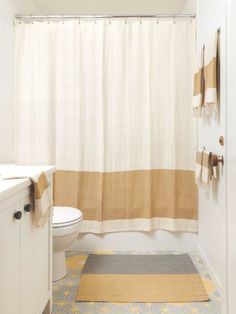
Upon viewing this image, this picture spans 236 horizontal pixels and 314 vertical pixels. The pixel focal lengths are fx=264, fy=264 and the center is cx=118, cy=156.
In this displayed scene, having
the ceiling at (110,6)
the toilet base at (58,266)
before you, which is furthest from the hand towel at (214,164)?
the ceiling at (110,6)

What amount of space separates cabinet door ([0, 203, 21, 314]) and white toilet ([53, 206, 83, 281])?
0.76m

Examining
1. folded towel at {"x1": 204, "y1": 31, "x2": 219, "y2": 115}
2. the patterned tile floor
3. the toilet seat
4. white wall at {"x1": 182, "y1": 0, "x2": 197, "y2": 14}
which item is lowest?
the patterned tile floor

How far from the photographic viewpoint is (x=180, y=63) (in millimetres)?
2359

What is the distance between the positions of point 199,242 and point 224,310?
39.9 inches

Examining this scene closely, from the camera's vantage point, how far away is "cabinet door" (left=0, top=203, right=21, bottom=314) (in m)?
0.94

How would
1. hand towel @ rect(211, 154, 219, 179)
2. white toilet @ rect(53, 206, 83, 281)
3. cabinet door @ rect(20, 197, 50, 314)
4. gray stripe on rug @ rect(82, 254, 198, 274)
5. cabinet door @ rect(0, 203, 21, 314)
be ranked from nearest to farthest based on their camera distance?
1. cabinet door @ rect(0, 203, 21, 314)
2. cabinet door @ rect(20, 197, 50, 314)
3. hand towel @ rect(211, 154, 219, 179)
4. white toilet @ rect(53, 206, 83, 281)
5. gray stripe on rug @ rect(82, 254, 198, 274)

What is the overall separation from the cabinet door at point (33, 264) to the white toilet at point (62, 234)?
354 mm

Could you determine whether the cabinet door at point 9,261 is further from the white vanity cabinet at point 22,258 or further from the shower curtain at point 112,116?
the shower curtain at point 112,116

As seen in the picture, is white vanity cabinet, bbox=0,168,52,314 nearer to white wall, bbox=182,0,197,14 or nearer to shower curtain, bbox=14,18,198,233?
shower curtain, bbox=14,18,198,233

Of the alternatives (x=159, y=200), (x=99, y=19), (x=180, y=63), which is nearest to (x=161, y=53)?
(x=180, y=63)

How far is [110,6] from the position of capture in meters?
2.85

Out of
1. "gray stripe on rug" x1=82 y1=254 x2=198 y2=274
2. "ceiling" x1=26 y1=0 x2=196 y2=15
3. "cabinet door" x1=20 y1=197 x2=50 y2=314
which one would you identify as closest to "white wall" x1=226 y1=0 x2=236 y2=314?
"gray stripe on rug" x1=82 y1=254 x2=198 y2=274

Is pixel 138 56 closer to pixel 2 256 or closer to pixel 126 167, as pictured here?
pixel 126 167

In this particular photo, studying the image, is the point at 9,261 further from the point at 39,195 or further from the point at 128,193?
the point at 128,193
